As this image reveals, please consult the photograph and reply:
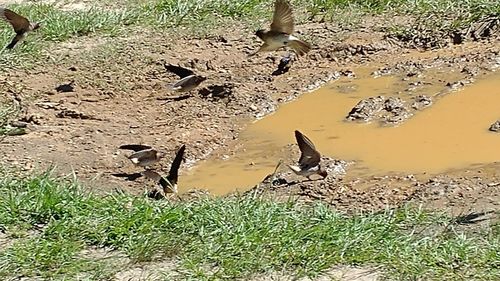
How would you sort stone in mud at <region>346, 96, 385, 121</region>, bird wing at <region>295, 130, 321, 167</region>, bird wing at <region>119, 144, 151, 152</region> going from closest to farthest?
bird wing at <region>295, 130, 321, 167</region> < bird wing at <region>119, 144, 151, 152</region> < stone in mud at <region>346, 96, 385, 121</region>

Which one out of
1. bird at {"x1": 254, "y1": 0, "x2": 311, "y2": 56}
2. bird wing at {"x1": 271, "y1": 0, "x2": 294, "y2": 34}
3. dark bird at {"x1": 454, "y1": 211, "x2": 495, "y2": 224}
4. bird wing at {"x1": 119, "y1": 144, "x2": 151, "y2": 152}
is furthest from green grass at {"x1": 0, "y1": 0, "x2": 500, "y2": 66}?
dark bird at {"x1": 454, "y1": 211, "x2": 495, "y2": 224}

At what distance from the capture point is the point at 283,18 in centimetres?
785

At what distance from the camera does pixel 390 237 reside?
5137 mm

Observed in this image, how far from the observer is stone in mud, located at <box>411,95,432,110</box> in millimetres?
8047

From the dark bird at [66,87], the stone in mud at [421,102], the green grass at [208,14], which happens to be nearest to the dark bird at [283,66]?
the green grass at [208,14]

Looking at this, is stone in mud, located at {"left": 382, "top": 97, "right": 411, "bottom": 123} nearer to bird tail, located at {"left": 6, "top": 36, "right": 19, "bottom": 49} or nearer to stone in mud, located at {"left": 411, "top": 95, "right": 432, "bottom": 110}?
stone in mud, located at {"left": 411, "top": 95, "right": 432, "bottom": 110}

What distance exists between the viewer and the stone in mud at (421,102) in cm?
805

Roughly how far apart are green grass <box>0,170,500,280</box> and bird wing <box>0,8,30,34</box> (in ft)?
10.4

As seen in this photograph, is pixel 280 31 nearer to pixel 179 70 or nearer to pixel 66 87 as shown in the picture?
pixel 179 70

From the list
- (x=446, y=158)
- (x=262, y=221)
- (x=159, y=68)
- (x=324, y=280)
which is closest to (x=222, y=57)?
(x=159, y=68)

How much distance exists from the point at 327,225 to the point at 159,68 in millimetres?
4411

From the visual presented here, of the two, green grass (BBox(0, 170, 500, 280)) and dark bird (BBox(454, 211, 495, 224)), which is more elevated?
green grass (BBox(0, 170, 500, 280))

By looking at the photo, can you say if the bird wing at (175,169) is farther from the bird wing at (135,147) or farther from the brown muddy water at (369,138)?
the bird wing at (135,147)

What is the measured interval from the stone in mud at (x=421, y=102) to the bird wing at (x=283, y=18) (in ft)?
3.96
